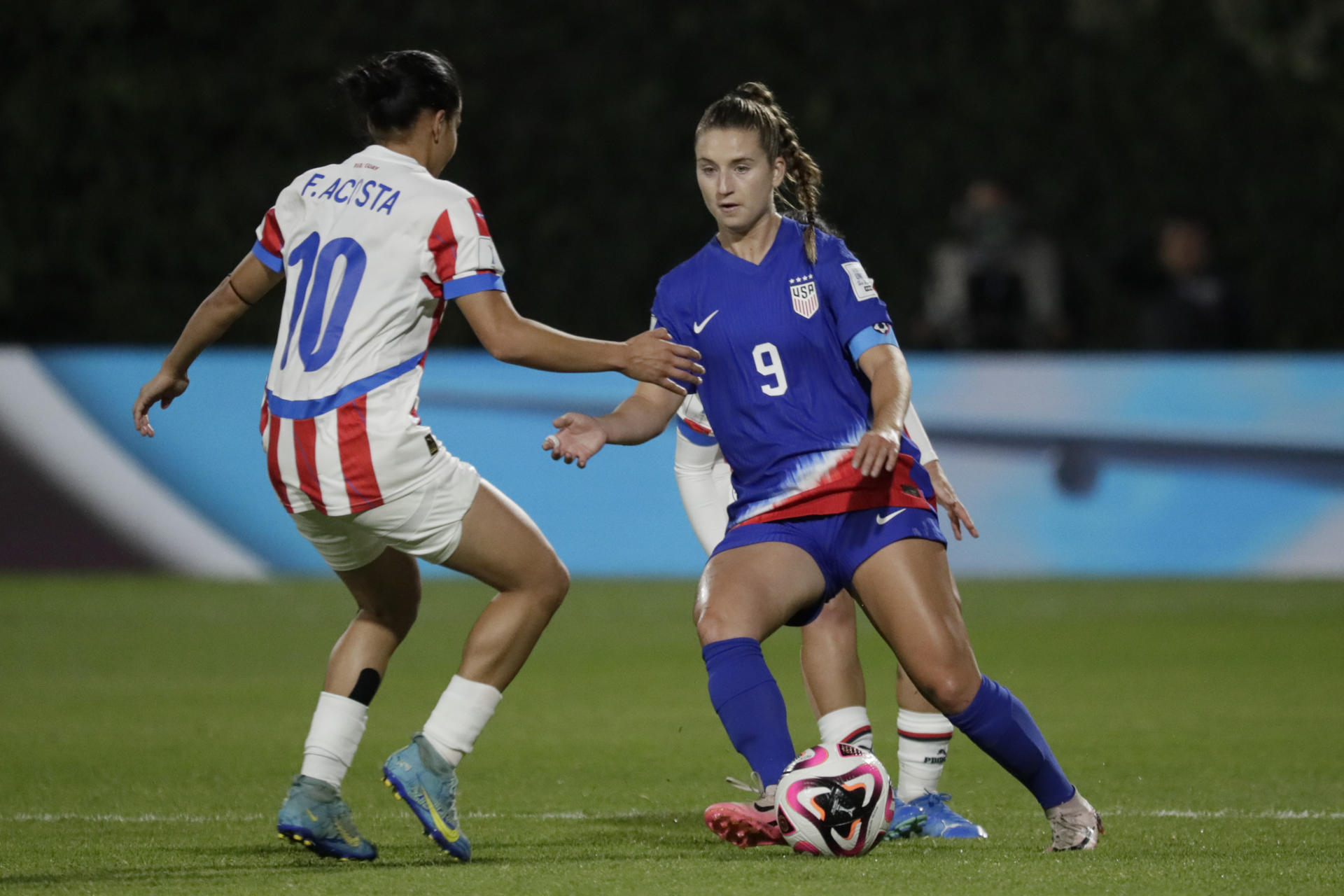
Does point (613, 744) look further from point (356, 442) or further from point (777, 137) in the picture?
point (777, 137)

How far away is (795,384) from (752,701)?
0.72 metres

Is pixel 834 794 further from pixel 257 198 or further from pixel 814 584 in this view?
pixel 257 198

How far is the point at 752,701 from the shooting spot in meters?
4.02

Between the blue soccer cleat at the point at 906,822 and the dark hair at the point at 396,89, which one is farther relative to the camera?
the blue soccer cleat at the point at 906,822

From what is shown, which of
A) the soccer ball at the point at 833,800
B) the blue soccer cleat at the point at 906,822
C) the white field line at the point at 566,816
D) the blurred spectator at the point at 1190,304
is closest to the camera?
the soccer ball at the point at 833,800

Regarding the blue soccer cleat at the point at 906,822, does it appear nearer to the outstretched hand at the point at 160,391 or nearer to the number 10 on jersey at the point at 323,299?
the number 10 on jersey at the point at 323,299

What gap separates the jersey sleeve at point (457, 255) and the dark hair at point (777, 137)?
1.83 feet

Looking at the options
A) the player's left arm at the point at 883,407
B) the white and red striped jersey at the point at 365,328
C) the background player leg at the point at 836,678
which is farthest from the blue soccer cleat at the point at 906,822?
the white and red striped jersey at the point at 365,328

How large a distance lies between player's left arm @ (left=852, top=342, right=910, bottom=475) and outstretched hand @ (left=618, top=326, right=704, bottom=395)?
0.39 m

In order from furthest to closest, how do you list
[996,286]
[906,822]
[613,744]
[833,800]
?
[996,286]
[613,744]
[906,822]
[833,800]

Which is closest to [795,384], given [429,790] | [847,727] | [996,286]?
[847,727]

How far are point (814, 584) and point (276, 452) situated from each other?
48.4 inches

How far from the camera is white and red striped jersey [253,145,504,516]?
4.05 metres

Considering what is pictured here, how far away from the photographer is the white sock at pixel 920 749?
15.0 ft
